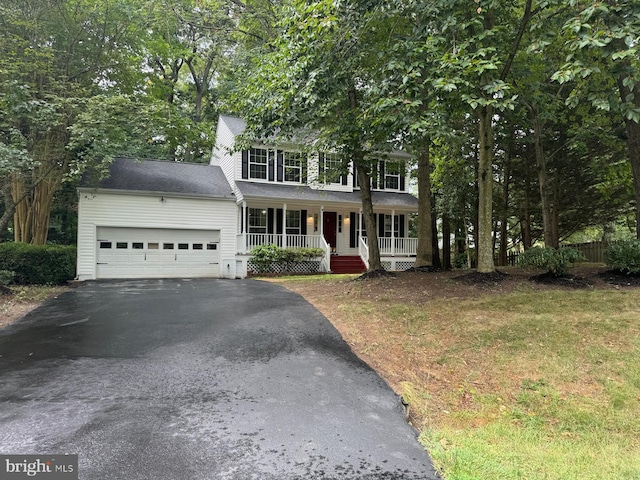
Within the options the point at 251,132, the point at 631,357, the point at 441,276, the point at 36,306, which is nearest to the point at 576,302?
the point at 631,357

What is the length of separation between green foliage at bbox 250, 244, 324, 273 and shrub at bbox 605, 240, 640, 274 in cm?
1031

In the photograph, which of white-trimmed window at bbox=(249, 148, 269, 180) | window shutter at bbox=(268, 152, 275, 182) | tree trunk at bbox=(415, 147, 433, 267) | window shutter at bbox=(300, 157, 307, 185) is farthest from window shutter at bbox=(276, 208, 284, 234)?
tree trunk at bbox=(415, 147, 433, 267)

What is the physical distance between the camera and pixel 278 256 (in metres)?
15.8

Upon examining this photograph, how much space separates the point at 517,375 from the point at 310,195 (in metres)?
13.3

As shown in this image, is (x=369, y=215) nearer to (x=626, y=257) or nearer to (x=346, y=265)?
(x=346, y=265)

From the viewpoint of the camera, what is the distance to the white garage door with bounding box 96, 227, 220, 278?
576 inches

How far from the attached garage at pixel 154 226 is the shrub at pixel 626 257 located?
1262 centimetres

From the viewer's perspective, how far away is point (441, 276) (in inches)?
423

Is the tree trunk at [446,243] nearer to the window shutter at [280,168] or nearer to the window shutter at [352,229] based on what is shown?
the window shutter at [352,229]

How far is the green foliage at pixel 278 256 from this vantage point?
51.8ft

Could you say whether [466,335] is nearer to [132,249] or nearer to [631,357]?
[631,357]

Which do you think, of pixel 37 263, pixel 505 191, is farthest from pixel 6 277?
pixel 505 191

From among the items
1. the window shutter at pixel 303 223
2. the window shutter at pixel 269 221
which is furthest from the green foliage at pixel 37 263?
the window shutter at pixel 303 223

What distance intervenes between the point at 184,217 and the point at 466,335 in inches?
503
